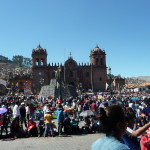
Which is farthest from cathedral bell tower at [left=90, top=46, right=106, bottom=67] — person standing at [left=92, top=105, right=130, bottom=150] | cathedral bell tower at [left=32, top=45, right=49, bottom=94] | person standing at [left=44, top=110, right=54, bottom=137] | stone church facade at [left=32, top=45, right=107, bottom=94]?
person standing at [left=92, top=105, right=130, bottom=150]

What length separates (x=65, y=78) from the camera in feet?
231

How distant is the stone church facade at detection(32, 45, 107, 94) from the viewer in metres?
70.8

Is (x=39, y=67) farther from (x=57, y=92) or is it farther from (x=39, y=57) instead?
(x=57, y=92)

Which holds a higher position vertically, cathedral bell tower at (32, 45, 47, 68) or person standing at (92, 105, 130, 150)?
cathedral bell tower at (32, 45, 47, 68)

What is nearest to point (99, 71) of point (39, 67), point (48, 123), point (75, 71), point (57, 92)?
point (75, 71)

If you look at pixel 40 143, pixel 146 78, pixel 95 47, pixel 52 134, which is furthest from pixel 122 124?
pixel 146 78

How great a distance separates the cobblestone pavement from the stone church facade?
193 ft

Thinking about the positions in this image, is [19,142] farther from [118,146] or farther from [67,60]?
[67,60]

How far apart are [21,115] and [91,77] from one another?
58.7 m

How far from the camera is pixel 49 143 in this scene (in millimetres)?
10172

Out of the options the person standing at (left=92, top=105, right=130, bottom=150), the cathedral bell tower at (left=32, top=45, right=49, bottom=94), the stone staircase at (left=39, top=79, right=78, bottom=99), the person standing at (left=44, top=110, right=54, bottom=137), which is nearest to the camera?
the person standing at (left=92, top=105, right=130, bottom=150)

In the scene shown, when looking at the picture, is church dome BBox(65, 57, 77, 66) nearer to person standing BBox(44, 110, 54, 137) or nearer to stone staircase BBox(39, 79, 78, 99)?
stone staircase BBox(39, 79, 78, 99)

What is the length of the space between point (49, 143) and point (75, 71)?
61.0m

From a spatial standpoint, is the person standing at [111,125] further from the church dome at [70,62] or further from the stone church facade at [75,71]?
the church dome at [70,62]
